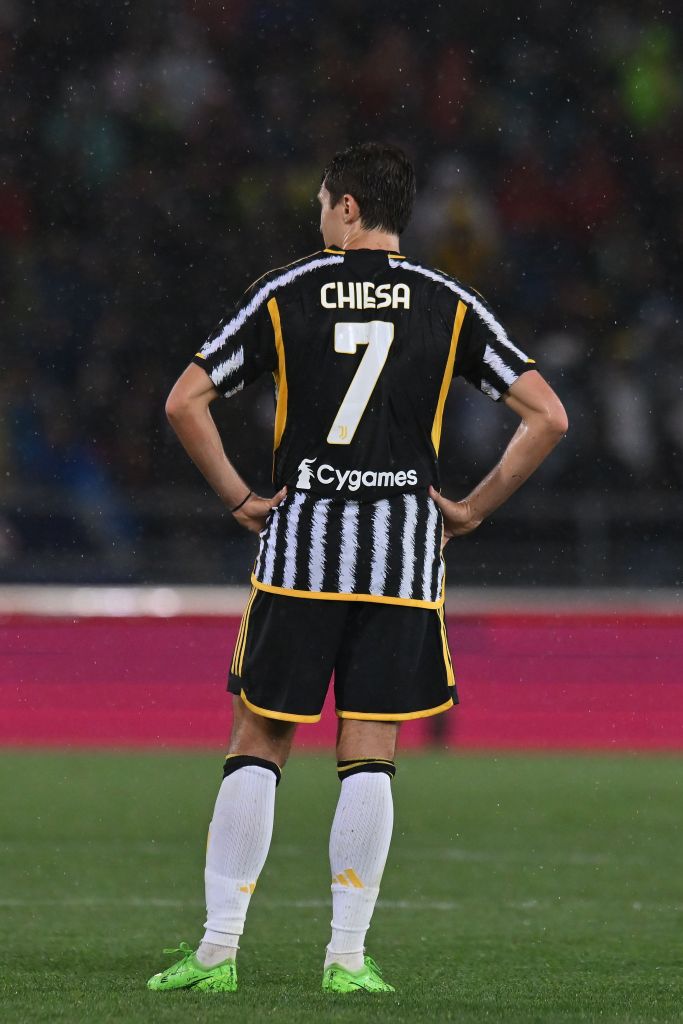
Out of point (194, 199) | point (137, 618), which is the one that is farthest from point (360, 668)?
point (194, 199)

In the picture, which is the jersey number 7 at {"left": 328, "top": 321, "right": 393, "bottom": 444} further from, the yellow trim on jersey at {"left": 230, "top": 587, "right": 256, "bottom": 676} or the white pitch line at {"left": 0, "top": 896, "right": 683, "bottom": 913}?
the white pitch line at {"left": 0, "top": 896, "right": 683, "bottom": 913}

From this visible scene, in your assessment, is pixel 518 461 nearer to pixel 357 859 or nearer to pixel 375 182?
pixel 375 182

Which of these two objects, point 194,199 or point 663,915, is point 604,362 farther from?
point 663,915

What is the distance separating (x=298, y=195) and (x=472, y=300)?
9.80m

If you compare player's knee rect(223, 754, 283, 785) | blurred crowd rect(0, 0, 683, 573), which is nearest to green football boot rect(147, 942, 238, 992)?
player's knee rect(223, 754, 283, 785)

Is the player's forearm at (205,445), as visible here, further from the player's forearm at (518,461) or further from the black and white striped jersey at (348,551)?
the player's forearm at (518,461)

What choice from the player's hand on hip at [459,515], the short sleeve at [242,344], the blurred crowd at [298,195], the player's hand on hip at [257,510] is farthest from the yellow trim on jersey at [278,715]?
the blurred crowd at [298,195]

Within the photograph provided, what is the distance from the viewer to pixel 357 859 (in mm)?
3541

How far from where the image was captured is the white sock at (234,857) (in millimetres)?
3502

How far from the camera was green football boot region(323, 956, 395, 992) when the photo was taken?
3.50 meters

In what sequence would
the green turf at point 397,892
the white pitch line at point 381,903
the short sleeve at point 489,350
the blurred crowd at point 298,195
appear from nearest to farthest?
the green turf at point 397,892 → the short sleeve at point 489,350 → the white pitch line at point 381,903 → the blurred crowd at point 298,195

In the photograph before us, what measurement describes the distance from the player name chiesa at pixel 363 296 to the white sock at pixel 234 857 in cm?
98

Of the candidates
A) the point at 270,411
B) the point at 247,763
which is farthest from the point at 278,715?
the point at 270,411

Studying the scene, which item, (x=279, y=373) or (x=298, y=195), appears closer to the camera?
(x=279, y=373)
